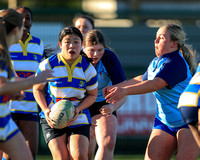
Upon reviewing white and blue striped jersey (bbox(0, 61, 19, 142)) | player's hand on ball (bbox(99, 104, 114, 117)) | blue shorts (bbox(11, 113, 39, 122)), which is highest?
white and blue striped jersey (bbox(0, 61, 19, 142))

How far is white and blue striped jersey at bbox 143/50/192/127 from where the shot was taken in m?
5.69

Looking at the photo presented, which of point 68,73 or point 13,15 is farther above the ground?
point 13,15

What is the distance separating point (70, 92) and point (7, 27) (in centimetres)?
131

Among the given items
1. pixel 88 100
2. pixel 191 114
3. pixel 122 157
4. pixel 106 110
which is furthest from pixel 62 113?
pixel 122 157

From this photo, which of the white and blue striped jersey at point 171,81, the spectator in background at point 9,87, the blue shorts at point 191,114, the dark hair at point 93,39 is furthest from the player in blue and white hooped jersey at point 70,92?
the blue shorts at point 191,114

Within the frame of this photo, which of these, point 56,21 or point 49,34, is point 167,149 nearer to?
point 49,34

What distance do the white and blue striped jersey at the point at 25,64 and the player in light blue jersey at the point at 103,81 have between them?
69 cm

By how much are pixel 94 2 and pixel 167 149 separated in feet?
82.4

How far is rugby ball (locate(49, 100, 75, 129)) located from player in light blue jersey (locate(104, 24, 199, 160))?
460 millimetres

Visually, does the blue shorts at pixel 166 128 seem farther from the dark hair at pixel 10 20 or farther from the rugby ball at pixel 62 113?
the dark hair at pixel 10 20

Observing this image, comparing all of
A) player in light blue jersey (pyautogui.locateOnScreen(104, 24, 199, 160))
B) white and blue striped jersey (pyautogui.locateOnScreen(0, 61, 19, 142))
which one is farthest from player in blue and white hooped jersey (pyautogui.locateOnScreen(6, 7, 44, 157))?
white and blue striped jersey (pyautogui.locateOnScreen(0, 61, 19, 142))

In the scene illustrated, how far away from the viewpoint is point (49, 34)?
13305mm

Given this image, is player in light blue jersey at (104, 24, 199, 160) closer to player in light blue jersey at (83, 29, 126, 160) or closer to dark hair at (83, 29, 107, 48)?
player in light blue jersey at (83, 29, 126, 160)

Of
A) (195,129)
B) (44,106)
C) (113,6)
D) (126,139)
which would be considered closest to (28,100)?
(44,106)
